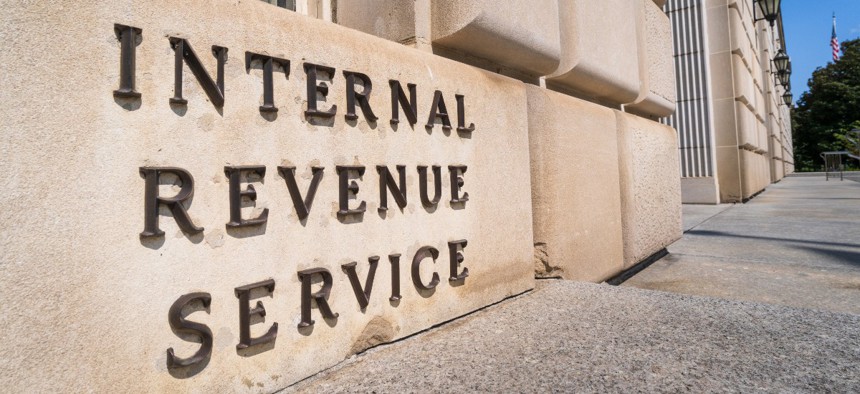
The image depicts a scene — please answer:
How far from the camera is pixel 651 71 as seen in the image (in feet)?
15.3

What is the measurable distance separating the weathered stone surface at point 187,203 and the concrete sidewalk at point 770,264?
6.92 feet

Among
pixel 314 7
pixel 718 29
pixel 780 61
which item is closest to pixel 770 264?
pixel 314 7

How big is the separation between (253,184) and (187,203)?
0.21 metres

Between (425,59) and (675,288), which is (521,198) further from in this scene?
(675,288)

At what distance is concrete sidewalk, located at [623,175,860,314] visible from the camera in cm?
291

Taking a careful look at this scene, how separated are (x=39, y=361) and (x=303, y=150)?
898 millimetres

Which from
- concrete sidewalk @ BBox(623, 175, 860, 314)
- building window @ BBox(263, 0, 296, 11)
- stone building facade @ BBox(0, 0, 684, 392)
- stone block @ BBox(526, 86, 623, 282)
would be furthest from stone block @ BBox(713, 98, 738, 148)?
building window @ BBox(263, 0, 296, 11)

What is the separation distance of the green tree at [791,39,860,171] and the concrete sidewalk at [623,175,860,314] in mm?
50684

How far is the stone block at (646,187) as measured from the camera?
3873 millimetres

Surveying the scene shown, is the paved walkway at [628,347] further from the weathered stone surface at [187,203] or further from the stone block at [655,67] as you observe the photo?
the stone block at [655,67]

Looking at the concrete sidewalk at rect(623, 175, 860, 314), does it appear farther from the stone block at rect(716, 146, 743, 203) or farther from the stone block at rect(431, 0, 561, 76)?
the stone block at rect(716, 146, 743, 203)

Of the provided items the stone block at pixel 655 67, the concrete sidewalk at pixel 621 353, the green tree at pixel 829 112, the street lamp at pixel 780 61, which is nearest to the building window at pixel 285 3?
the concrete sidewalk at pixel 621 353

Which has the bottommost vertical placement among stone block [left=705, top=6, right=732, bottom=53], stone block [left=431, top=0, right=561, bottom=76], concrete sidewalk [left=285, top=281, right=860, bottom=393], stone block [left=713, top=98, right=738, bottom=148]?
concrete sidewalk [left=285, top=281, right=860, bottom=393]

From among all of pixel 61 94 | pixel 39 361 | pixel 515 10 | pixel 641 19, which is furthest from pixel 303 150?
pixel 641 19
